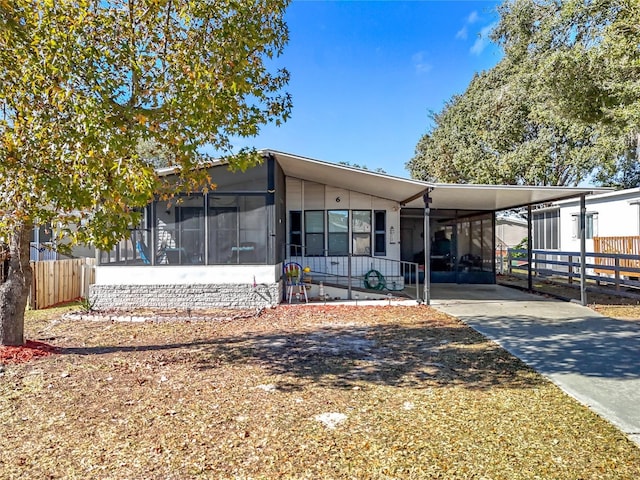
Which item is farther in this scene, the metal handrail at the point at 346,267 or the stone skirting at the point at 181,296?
the metal handrail at the point at 346,267

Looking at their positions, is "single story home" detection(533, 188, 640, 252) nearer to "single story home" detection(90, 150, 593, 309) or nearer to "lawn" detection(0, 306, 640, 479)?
"single story home" detection(90, 150, 593, 309)

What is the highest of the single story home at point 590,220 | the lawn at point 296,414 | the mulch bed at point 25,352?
the single story home at point 590,220

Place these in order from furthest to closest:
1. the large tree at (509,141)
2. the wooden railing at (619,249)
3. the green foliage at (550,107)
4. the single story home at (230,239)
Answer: the large tree at (509,141), the wooden railing at (619,249), the green foliage at (550,107), the single story home at (230,239)

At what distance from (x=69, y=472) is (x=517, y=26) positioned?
1794cm

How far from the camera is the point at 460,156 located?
67.9 ft

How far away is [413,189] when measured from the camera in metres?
9.89

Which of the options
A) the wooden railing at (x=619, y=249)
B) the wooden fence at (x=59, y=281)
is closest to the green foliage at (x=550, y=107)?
the wooden railing at (x=619, y=249)

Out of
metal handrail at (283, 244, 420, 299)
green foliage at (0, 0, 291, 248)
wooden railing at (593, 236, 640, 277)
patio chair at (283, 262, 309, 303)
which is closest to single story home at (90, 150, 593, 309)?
patio chair at (283, 262, 309, 303)

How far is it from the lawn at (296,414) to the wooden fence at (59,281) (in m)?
4.18

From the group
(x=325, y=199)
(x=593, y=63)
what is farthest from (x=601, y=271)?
(x=325, y=199)

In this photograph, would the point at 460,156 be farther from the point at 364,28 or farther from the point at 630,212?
the point at 364,28

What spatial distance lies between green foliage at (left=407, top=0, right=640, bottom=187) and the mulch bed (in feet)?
37.4

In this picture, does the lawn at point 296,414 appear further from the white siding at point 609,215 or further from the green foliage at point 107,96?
the white siding at point 609,215

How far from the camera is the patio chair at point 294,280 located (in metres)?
10.4
